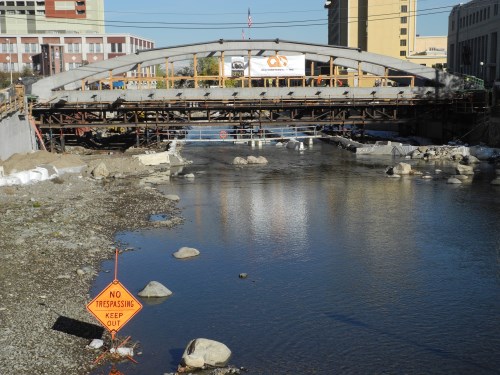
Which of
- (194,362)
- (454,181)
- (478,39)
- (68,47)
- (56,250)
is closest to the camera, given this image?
(194,362)

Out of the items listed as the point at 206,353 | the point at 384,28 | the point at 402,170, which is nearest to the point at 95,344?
the point at 206,353

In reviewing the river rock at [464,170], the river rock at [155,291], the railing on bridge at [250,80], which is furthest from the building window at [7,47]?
the river rock at [155,291]

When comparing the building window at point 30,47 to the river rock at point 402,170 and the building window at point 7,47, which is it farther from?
the river rock at point 402,170

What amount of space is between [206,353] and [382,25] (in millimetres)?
107286

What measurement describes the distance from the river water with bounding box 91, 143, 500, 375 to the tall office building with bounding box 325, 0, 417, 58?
85.2 metres

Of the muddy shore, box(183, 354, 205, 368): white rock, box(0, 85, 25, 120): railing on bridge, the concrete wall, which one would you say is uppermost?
box(0, 85, 25, 120): railing on bridge

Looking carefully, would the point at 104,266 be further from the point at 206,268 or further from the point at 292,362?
the point at 292,362

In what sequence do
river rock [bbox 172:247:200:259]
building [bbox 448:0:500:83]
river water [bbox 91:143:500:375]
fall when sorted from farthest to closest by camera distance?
1. building [bbox 448:0:500:83]
2. river rock [bbox 172:247:200:259]
3. river water [bbox 91:143:500:375]

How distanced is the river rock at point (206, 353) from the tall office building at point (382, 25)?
10418 centimetres

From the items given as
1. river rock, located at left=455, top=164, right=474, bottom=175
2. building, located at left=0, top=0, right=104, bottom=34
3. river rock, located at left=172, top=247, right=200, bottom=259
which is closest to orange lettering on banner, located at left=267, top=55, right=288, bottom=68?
river rock, located at left=455, top=164, right=474, bottom=175

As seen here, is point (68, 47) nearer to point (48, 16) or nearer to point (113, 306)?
point (48, 16)

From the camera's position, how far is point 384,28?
110 metres

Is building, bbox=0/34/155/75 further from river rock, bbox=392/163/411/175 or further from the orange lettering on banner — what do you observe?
river rock, bbox=392/163/411/175

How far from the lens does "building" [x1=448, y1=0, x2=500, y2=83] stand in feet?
243
